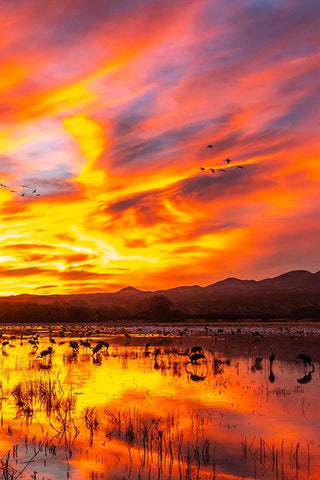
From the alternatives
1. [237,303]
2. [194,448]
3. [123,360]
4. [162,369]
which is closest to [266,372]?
[162,369]

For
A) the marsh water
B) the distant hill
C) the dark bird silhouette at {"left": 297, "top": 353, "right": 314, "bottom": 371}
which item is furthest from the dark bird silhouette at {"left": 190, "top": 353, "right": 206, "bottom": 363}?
the distant hill

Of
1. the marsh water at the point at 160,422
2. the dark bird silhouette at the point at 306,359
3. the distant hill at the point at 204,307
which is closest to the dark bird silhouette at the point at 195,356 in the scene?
the marsh water at the point at 160,422

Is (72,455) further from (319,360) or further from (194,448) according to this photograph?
(319,360)

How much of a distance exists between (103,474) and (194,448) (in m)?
2.39

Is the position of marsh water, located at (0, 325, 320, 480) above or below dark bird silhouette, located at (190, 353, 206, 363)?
below

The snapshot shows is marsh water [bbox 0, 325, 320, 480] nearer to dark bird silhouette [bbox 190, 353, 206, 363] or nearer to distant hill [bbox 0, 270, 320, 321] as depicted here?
dark bird silhouette [bbox 190, 353, 206, 363]

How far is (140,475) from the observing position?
11.0 metres

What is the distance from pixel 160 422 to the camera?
1527 cm

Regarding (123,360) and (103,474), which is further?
(123,360)

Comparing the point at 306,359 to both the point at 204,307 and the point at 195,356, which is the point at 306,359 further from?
the point at 204,307

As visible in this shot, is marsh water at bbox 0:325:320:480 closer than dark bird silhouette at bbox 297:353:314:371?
Yes

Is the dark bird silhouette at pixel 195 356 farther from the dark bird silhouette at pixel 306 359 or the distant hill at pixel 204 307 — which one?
the distant hill at pixel 204 307

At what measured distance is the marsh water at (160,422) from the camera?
1148 centimetres

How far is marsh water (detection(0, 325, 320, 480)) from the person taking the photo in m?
11.5
